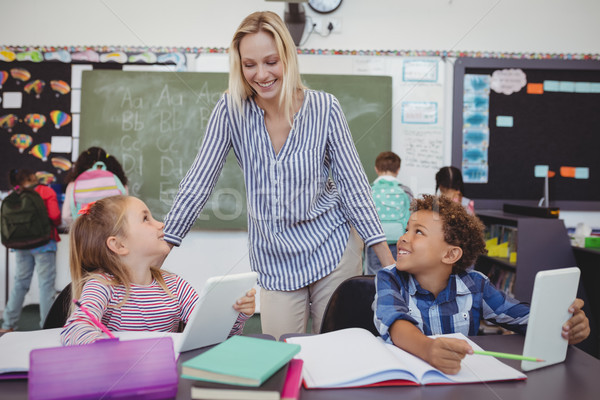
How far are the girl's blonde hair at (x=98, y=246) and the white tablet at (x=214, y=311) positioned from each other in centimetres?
37

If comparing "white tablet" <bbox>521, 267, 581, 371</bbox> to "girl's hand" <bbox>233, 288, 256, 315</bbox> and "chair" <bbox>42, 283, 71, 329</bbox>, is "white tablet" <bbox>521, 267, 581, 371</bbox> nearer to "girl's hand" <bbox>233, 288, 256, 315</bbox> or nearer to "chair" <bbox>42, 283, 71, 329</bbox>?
"girl's hand" <bbox>233, 288, 256, 315</bbox>

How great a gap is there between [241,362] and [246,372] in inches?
1.4

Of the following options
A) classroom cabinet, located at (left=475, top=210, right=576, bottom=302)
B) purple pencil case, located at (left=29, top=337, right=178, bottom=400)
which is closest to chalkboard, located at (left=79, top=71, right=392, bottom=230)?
classroom cabinet, located at (left=475, top=210, right=576, bottom=302)

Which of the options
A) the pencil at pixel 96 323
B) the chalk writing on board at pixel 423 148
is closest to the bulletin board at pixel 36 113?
the chalk writing on board at pixel 423 148

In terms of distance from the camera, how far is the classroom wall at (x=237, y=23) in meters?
3.58

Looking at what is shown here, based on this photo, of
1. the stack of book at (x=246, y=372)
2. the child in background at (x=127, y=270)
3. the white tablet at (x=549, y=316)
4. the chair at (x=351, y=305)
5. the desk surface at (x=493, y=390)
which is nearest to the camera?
the stack of book at (x=246, y=372)

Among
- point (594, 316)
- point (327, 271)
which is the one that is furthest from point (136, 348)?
point (594, 316)

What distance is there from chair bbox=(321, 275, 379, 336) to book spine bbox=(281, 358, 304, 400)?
0.56 m

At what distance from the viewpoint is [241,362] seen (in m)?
0.67

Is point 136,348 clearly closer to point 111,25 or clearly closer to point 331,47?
point 331,47

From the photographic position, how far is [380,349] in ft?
2.79

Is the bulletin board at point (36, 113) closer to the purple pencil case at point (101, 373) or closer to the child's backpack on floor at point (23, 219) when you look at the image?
the child's backpack on floor at point (23, 219)

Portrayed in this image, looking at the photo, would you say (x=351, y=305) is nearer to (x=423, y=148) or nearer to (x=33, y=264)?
(x=423, y=148)

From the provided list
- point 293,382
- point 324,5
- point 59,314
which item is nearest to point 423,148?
point 324,5
